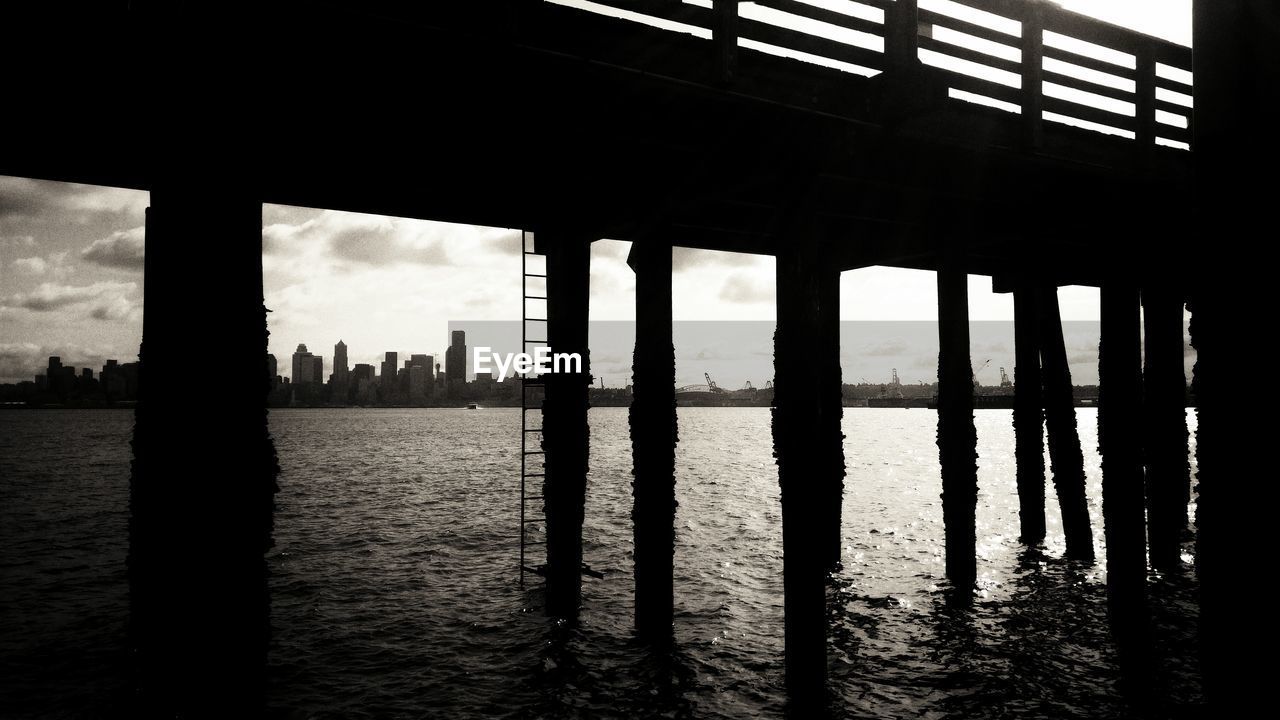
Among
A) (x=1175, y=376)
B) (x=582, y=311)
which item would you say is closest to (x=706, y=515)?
(x=1175, y=376)

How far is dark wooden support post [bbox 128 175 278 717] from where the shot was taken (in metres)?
4.36

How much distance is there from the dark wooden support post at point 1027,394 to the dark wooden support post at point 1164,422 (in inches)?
76.2

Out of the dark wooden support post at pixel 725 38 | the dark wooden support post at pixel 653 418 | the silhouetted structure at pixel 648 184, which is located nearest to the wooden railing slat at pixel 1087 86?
the silhouetted structure at pixel 648 184

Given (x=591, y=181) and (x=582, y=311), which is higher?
(x=591, y=181)

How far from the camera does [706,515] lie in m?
27.6

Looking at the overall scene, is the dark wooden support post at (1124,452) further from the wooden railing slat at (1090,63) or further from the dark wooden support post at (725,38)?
the dark wooden support post at (725,38)

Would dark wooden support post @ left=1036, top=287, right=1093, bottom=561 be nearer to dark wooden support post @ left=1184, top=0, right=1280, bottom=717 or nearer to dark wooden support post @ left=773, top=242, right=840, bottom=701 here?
dark wooden support post @ left=773, top=242, right=840, bottom=701

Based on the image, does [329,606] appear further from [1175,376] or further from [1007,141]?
[1175,376]

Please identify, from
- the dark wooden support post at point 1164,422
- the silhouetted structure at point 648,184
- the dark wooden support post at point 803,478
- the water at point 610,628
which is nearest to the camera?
the silhouetted structure at point 648,184

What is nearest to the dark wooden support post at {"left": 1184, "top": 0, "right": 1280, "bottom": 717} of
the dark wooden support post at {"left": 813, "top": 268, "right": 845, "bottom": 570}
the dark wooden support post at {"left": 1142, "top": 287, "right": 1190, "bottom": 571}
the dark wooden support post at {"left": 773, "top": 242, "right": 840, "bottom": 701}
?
the dark wooden support post at {"left": 773, "top": 242, "right": 840, "bottom": 701}

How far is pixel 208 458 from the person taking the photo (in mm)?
4398

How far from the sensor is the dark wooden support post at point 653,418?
9594mm

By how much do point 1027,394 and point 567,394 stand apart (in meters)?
10.6

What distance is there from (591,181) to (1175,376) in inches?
478
